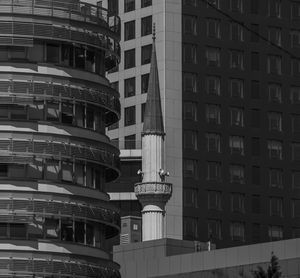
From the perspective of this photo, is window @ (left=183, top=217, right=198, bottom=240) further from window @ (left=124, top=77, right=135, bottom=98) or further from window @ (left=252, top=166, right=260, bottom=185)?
window @ (left=124, top=77, right=135, bottom=98)

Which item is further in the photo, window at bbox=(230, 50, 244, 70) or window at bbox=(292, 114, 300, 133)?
window at bbox=(292, 114, 300, 133)

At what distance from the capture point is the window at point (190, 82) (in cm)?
16725

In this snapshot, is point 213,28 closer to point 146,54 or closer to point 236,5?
point 236,5

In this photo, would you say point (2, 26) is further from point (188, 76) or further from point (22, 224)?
point (188, 76)

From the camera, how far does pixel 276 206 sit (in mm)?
170375

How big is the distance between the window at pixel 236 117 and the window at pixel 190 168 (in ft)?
25.6

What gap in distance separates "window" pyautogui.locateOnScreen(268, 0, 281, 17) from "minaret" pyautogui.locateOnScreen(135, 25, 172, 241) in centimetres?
2687

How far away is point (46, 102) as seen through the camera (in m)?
85.3

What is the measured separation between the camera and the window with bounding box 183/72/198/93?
167250mm

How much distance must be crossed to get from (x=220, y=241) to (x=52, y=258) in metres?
81.5

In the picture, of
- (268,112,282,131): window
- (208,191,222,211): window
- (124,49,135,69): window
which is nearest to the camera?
(208,191,222,211): window

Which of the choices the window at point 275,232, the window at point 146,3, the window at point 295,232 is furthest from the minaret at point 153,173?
the window at point 295,232

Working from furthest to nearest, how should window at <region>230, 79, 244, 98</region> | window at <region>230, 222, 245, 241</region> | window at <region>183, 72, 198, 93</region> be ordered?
window at <region>230, 79, 244, 98</region>
window at <region>183, 72, 198, 93</region>
window at <region>230, 222, 245, 241</region>

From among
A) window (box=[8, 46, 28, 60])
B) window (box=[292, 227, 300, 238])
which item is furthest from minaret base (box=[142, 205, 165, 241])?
window (box=[8, 46, 28, 60])
